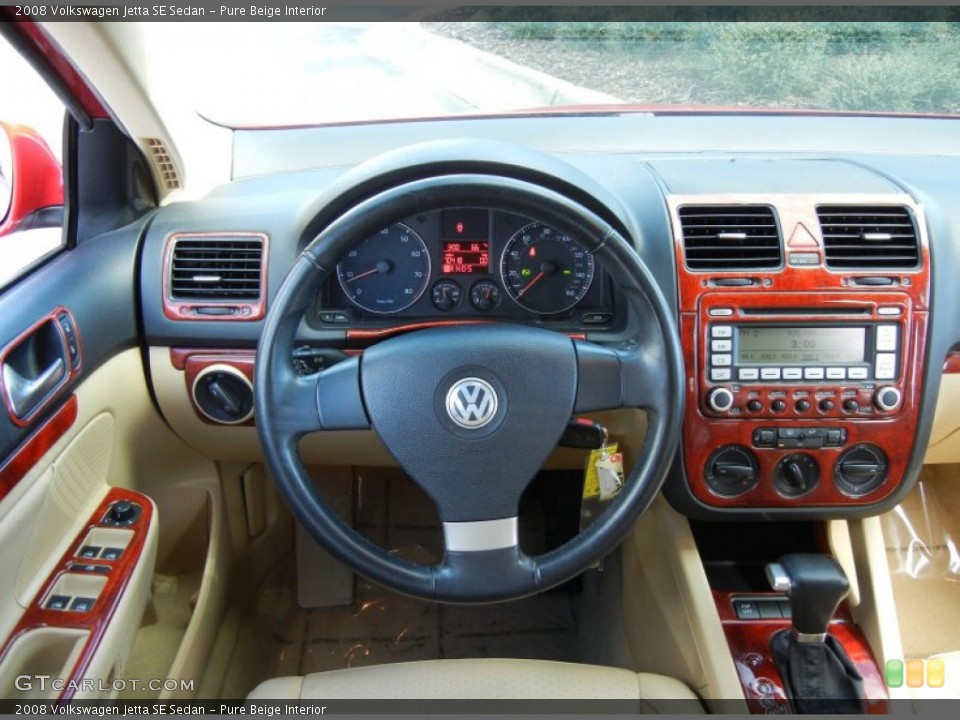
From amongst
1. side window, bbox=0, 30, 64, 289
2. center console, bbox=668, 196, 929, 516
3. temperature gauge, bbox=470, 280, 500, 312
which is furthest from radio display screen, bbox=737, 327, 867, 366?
side window, bbox=0, 30, 64, 289

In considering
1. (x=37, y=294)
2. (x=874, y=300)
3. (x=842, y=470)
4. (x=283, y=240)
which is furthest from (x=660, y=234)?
(x=37, y=294)

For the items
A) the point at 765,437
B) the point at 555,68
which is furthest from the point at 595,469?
the point at 555,68

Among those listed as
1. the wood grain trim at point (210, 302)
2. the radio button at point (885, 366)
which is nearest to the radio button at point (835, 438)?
the radio button at point (885, 366)

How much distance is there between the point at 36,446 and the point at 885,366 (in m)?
1.51

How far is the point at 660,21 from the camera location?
1.86 m

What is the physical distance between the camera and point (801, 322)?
1549 mm

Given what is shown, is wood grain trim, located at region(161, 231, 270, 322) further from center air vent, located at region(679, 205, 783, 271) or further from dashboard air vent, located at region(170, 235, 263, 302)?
center air vent, located at region(679, 205, 783, 271)

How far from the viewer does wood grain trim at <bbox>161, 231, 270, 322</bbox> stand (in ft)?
5.26

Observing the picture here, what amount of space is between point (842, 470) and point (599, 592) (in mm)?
747

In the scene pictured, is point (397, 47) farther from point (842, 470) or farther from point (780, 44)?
point (842, 470)

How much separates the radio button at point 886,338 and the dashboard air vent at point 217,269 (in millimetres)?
1188

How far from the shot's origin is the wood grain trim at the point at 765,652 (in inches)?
59.4

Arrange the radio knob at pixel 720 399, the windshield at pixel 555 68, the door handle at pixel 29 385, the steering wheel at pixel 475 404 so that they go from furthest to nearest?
the windshield at pixel 555 68 < the radio knob at pixel 720 399 < the door handle at pixel 29 385 < the steering wheel at pixel 475 404

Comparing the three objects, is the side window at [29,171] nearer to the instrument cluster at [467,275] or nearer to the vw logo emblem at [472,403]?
the instrument cluster at [467,275]
